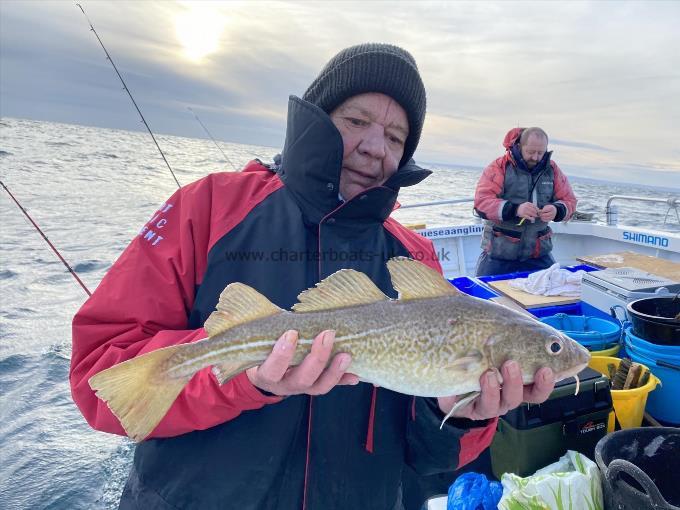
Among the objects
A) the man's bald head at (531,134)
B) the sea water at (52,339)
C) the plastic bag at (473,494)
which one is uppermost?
the man's bald head at (531,134)

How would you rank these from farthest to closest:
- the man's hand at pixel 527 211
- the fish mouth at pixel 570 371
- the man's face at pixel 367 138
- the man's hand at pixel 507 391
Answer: the man's hand at pixel 527 211
the man's face at pixel 367 138
the fish mouth at pixel 570 371
the man's hand at pixel 507 391

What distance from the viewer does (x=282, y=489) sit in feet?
7.39

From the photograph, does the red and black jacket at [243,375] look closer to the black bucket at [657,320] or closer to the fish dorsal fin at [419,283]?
the fish dorsal fin at [419,283]

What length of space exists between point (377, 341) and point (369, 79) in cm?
159

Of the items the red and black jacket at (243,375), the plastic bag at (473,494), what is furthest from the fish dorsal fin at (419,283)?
the plastic bag at (473,494)

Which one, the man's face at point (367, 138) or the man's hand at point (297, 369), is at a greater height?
the man's face at point (367, 138)

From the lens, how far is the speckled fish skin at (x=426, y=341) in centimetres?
206

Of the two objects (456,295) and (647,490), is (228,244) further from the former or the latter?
(647,490)

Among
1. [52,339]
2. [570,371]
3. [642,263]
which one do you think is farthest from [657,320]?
[52,339]

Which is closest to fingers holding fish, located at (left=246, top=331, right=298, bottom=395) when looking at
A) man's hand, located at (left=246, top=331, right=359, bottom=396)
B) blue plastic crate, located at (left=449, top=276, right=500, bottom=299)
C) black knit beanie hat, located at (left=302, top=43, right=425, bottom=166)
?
man's hand, located at (left=246, top=331, right=359, bottom=396)

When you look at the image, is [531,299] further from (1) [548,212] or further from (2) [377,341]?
(2) [377,341]

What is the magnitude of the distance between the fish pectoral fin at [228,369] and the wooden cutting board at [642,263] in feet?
18.4

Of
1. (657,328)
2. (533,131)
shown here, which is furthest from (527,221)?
(657,328)

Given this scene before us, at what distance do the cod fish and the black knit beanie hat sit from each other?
1.14 m
